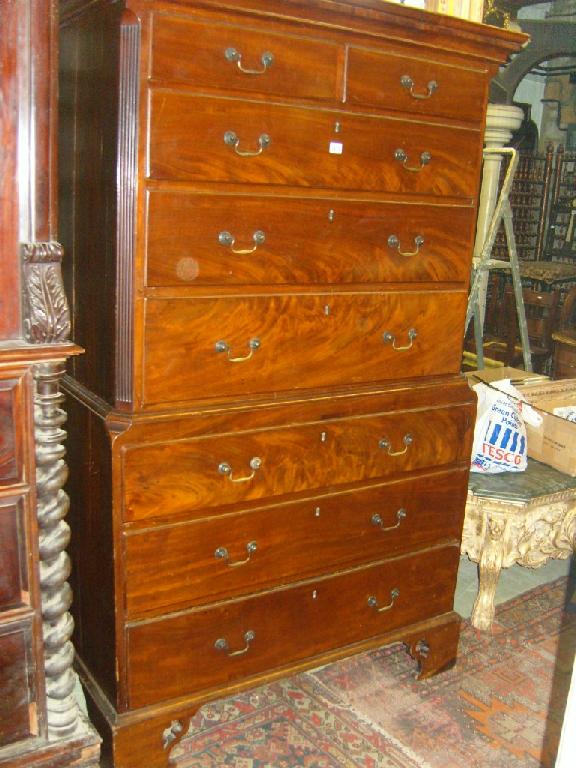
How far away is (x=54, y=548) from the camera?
157cm

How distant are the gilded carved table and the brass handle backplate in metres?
1.02

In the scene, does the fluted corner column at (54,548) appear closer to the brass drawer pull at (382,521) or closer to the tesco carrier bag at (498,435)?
the brass drawer pull at (382,521)

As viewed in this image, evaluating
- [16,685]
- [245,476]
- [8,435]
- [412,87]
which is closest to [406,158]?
[412,87]

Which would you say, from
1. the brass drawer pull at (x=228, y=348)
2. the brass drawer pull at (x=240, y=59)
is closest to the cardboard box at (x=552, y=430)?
A: the brass drawer pull at (x=228, y=348)

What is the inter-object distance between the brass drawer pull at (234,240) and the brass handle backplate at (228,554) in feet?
2.37

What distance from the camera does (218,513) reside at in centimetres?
186

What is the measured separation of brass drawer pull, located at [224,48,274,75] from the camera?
162 centimetres

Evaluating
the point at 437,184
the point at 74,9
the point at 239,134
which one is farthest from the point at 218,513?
the point at 74,9

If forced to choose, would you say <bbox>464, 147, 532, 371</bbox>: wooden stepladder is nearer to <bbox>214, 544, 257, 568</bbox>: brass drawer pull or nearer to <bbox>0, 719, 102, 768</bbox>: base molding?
<bbox>214, 544, 257, 568</bbox>: brass drawer pull

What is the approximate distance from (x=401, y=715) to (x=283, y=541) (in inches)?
27.8

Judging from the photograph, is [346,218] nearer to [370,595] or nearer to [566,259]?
[370,595]

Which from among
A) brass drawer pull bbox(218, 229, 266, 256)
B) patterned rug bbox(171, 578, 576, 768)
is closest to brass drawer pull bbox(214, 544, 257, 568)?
patterned rug bbox(171, 578, 576, 768)

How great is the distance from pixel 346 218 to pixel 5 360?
896 mm

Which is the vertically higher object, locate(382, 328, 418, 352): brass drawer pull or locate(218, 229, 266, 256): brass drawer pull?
locate(218, 229, 266, 256): brass drawer pull
